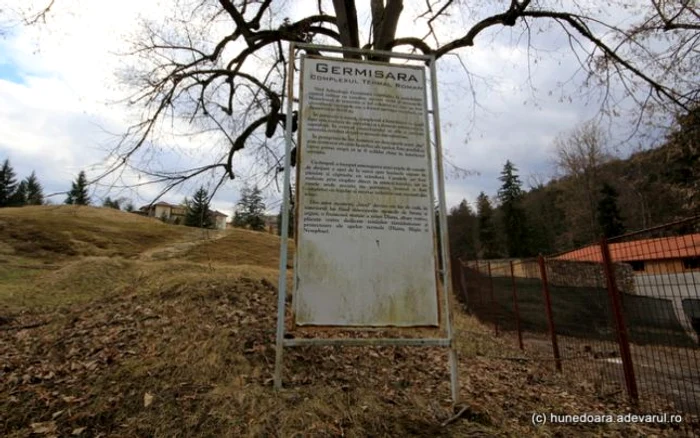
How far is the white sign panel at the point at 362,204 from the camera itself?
12.1ft

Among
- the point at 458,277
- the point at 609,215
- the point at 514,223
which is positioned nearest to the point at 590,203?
the point at 609,215

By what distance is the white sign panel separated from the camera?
3.68m

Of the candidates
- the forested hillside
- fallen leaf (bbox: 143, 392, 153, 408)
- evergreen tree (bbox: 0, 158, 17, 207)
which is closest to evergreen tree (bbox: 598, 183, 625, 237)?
the forested hillside

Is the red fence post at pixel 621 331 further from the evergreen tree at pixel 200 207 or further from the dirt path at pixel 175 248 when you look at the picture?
the dirt path at pixel 175 248

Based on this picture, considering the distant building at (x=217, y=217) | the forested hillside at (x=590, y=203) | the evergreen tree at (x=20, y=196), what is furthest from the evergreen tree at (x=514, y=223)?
the evergreen tree at (x=20, y=196)

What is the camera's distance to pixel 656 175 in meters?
32.7

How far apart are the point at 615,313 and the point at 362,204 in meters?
3.66

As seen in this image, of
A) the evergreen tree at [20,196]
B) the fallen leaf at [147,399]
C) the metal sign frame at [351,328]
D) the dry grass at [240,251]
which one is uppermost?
the evergreen tree at [20,196]

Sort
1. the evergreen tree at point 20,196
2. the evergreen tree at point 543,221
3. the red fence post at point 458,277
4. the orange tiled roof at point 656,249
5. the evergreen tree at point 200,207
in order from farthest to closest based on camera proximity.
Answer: the evergreen tree at point 543,221 → the evergreen tree at point 20,196 → the red fence post at point 458,277 → the evergreen tree at point 200,207 → the orange tiled roof at point 656,249

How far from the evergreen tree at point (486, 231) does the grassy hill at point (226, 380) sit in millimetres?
54425

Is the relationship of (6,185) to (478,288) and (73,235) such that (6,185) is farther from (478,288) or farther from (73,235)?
(478,288)

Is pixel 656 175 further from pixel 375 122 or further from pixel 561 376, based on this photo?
pixel 375 122

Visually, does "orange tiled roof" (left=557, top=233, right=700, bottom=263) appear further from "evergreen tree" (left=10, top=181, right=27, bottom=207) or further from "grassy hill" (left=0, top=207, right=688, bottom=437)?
"evergreen tree" (left=10, top=181, right=27, bottom=207)

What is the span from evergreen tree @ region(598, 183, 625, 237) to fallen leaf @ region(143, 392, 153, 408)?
44.9m
